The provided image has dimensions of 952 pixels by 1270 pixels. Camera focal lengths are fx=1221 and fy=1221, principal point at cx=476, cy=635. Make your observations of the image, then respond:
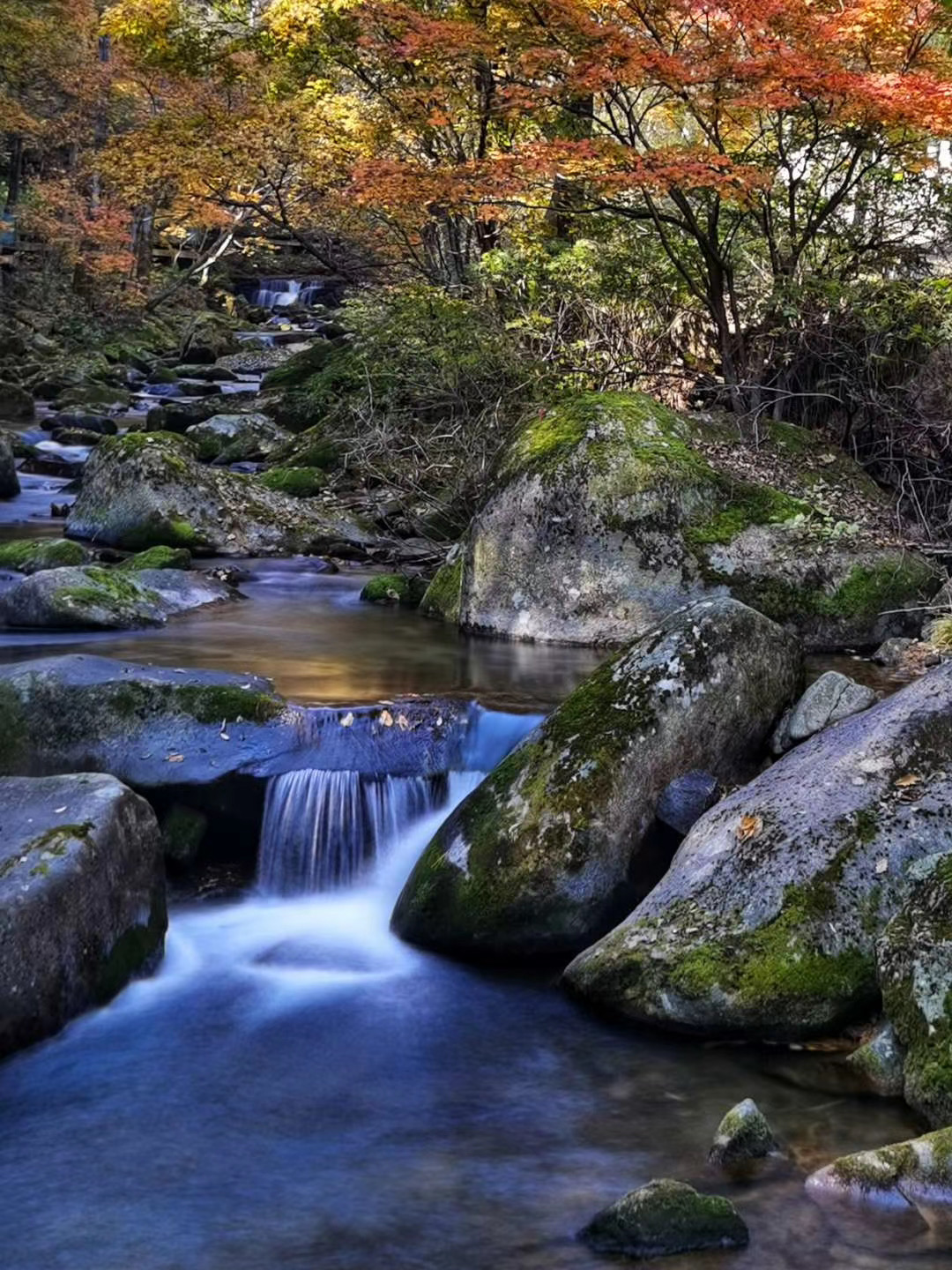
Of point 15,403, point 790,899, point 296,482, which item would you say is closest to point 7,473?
point 296,482

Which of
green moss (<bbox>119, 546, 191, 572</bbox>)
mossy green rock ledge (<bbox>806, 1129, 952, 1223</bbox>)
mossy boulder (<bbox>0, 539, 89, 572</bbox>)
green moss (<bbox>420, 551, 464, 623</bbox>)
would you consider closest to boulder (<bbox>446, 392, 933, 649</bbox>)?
green moss (<bbox>420, 551, 464, 623</bbox>)

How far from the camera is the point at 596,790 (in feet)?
19.8

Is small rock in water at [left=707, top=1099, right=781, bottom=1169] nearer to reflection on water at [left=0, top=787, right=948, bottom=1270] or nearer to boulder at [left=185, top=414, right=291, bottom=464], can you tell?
reflection on water at [left=0, top=787, right=948, bottom=1270]

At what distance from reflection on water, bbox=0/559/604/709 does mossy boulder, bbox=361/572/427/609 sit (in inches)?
7.4

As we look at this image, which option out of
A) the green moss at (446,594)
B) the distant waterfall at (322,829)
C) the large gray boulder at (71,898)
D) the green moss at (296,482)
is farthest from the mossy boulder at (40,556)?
the large gray boulder at (71,898)

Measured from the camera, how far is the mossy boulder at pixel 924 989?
431 centimetres

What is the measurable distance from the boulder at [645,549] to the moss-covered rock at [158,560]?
2923 millimetres

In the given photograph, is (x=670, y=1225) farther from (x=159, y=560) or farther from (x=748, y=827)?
(x=159, y=560)

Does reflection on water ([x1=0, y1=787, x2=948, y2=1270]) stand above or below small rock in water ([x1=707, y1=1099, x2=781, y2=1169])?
below

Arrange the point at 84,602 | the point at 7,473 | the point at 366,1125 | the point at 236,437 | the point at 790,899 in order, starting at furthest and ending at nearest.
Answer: the point at 236,437, the point at 7,473, the point at 84,602, the point at 790,899, the point at 366,1125

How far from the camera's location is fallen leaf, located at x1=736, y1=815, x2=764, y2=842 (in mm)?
5450

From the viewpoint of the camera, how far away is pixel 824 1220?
3801 millimetres

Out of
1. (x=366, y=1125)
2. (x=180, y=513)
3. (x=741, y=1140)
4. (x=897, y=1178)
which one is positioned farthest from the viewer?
(x=180, y=513)

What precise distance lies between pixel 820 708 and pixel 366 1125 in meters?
3.38
